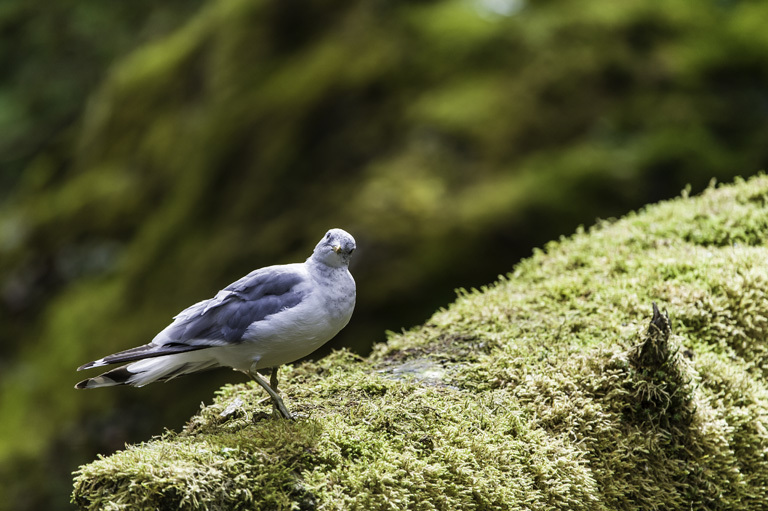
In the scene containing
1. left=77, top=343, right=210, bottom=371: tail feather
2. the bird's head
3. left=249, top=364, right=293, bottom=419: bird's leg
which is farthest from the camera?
the bird's head

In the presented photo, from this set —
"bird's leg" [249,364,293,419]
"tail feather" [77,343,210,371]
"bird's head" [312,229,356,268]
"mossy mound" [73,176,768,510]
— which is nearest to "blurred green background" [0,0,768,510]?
"mossy mound" [73,176,768,510]

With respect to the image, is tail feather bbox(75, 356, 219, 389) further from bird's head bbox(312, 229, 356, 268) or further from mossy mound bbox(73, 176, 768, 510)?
bird's head bbox(312, 229, 356, 268)

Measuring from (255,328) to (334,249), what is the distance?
49 centimetres

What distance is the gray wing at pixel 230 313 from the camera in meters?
2.75

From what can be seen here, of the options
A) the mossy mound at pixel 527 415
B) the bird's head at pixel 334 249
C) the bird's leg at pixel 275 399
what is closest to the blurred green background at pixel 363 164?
the mossy mound at pixel 527 415

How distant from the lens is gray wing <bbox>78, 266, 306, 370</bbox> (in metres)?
2.75

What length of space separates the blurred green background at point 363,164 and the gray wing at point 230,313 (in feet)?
10.2

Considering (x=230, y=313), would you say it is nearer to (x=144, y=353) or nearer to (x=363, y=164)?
(x=144, y=353)

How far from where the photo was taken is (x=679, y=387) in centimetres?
292

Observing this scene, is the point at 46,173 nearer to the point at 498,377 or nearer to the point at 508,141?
the point at 508,141

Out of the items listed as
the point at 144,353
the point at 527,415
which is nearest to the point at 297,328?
the point at 144,353

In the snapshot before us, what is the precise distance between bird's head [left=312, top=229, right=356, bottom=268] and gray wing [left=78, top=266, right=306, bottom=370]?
0.49 ft

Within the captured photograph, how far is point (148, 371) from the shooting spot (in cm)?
283

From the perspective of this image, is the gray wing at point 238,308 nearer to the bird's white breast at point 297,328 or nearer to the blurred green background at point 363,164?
the bird's white breast at point 297,328
